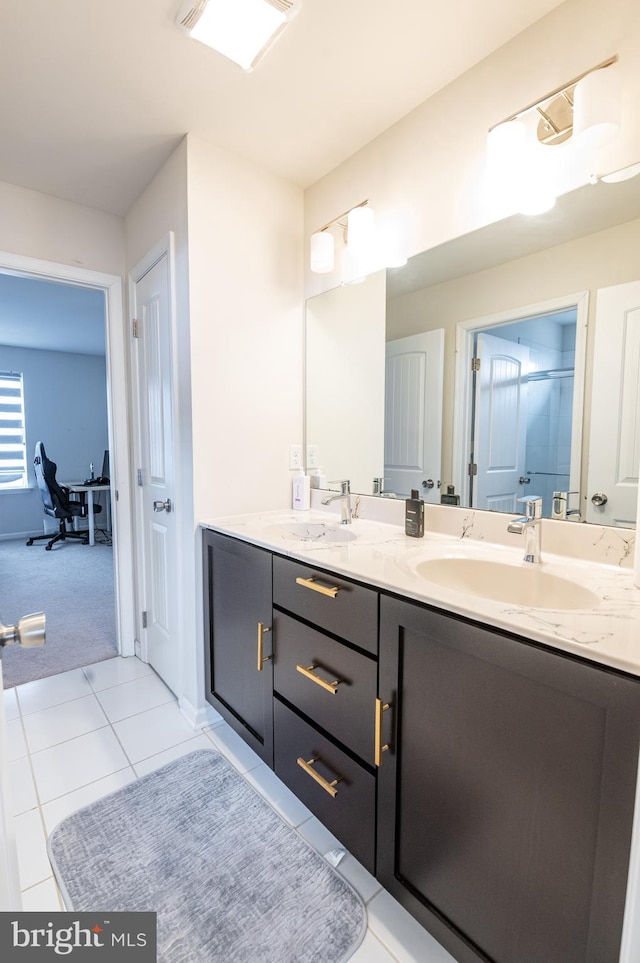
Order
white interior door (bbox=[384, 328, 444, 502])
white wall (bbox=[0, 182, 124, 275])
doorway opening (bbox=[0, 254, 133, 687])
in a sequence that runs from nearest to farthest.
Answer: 1. white interior door (bbox=[384, 328, 444, 502])
2. white wall (bbox=[0, 182, 124, 275])
3. doorway opening (bbox=[0, 254, 133, 687])

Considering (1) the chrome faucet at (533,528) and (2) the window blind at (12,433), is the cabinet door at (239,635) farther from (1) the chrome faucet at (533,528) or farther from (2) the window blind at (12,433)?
(2) the window blind at (12,433)

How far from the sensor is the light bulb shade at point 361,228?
172 cm

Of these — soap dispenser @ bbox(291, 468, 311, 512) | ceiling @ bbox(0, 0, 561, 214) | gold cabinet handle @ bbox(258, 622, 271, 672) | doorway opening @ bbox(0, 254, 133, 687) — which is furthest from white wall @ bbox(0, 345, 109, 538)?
gold cabinet handle @ bbox(258, 622, 271, 672)

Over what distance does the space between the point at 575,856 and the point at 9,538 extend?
6.34 m

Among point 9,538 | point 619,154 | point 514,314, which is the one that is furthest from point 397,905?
point 9,538

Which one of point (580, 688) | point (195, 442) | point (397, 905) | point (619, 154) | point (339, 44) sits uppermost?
point (339, 44)

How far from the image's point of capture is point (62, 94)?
153cm

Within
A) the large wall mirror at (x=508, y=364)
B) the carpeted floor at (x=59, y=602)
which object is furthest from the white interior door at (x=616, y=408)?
the carpeted floor at (x=59, y=602)

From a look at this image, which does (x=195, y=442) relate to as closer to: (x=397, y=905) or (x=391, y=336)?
(x=391, y=336)

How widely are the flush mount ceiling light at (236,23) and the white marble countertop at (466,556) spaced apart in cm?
150

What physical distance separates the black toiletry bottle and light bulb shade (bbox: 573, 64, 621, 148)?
1.10 m

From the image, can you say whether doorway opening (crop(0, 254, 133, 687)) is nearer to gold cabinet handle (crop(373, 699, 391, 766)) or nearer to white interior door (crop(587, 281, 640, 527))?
gold cabinet handle (crop(373, 699, 391, 766))

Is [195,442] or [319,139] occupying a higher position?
[319,139]

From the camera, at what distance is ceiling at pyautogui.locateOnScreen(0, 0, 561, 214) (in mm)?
1245
